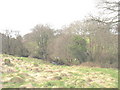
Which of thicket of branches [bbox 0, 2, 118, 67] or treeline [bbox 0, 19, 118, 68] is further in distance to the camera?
treeline [bbox 0, 19, 118, 68]

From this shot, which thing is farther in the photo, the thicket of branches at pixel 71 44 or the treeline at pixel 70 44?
the treeline at pixel 70 44

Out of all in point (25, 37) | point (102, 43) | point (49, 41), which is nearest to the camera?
point (102, 43)

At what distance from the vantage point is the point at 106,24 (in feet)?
50.1

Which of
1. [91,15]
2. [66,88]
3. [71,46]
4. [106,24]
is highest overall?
[91,15]

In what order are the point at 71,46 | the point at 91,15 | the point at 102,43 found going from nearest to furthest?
1. the point at 91,15
2. the point at 102,43
3. the point at 71,46

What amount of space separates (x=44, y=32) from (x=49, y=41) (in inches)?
102

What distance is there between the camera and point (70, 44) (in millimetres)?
30938

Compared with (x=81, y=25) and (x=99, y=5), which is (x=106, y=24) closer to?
(x=99, y=5)

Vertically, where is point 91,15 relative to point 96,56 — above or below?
above

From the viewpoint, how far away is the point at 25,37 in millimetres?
43031

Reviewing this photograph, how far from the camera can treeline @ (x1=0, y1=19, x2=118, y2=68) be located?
23922 mm

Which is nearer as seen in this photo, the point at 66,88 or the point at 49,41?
the point at 66,88

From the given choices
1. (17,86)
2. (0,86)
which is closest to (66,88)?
(17,86)

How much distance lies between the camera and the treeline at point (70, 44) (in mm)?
23922
